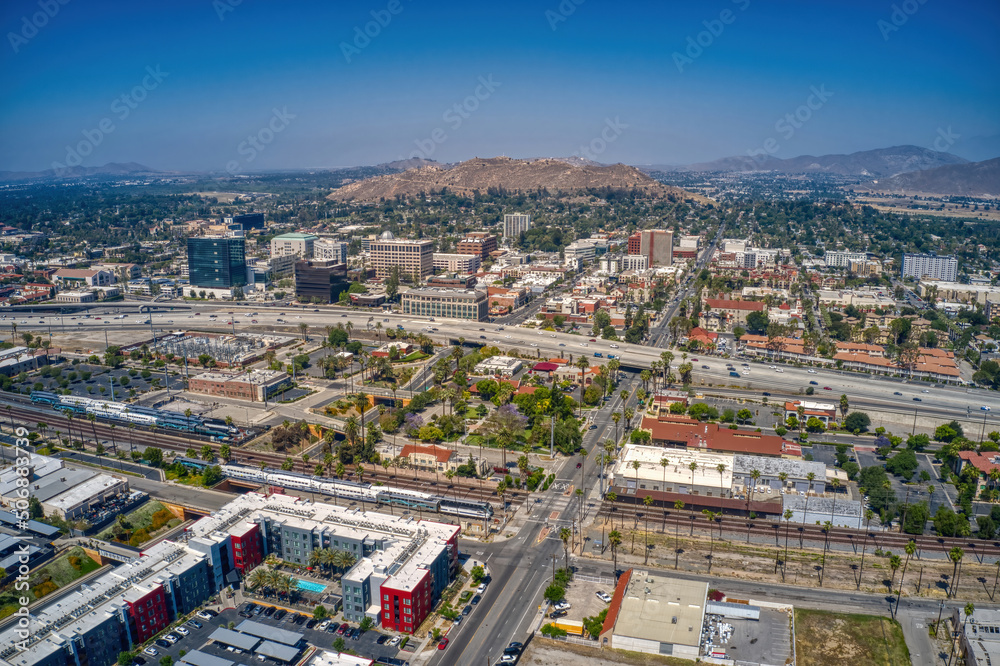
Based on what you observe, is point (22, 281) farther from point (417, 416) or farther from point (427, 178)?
point (427, 178)

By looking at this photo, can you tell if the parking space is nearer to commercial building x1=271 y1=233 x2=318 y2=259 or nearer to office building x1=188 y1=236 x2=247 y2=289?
office building x1=188 y1=236 x2=247 y2=289

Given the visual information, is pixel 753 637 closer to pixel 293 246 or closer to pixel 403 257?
pixel 403 257

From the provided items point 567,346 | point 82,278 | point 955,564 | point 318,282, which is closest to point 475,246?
point 318,282

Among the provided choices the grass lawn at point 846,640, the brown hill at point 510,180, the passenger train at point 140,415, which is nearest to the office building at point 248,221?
the brown hill at point 510,180

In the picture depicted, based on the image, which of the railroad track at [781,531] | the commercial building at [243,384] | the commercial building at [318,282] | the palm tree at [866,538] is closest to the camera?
the palm tree at [866,538]

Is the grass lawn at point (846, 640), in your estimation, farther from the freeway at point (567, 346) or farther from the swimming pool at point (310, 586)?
the freeway at point (567, 346)

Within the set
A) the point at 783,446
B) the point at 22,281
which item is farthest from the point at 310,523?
the point at 22,281
